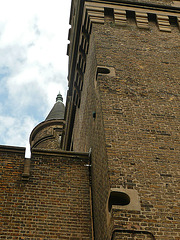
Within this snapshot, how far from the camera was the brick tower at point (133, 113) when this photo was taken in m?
6.59

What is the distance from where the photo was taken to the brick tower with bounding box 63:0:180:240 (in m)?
6.59

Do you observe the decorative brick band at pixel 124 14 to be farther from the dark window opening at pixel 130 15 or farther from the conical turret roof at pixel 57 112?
the conical turret roof at pixel 57 112

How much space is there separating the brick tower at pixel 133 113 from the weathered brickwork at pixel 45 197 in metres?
0.42

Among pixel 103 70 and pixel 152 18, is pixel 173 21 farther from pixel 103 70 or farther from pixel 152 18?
pixel 103 70

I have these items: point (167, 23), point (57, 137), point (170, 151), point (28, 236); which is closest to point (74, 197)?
point (28, 236)

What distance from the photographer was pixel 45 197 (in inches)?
340

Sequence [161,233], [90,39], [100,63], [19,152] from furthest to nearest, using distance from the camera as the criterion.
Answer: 1. [90,39]
2. [100,63]
3. [19,152]
4. [161,233]

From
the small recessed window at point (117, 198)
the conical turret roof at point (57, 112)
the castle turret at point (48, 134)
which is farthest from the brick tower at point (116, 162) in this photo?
the conical turret roof at point (57, 112)

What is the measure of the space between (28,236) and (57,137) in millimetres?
15924

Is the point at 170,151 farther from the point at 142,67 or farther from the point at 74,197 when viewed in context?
the point at 142,67

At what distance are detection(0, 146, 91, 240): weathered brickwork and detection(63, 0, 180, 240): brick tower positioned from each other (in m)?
0.42

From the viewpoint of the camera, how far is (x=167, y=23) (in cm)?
1259

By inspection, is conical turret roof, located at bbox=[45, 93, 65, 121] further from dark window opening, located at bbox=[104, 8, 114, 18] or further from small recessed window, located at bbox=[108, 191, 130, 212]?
small recessed window, located at bbox=[108, 191, 130, 212]

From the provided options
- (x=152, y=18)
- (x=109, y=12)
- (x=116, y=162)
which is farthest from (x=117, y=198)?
(x=152, y=18)
